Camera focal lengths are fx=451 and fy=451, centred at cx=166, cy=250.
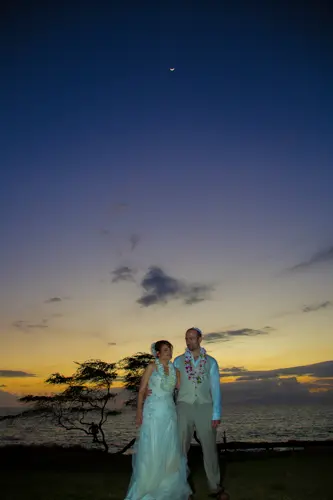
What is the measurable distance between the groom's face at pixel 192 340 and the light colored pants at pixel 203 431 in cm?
96

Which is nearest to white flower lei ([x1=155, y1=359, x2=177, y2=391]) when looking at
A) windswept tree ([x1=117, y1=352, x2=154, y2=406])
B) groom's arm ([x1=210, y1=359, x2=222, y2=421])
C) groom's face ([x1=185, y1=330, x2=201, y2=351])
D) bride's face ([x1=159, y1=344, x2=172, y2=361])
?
bride's face ([x1=159, y1=344, x2=172, y2=361])

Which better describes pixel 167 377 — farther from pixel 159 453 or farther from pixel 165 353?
pixel 159 453

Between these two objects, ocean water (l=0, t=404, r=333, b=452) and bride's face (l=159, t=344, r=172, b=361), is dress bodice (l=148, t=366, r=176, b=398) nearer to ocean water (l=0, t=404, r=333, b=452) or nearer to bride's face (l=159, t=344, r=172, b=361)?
bride's face (l=159, t=344, r=172, b=361)

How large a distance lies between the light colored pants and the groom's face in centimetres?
96

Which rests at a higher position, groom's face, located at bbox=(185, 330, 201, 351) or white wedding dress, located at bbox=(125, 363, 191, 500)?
groom's face, located at bbox=(185, 330, 201, 351)

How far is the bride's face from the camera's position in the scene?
25.2 feet

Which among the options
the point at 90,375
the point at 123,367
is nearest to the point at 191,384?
the point at 123,367

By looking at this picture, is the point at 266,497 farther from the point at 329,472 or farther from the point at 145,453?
the point at 329,472

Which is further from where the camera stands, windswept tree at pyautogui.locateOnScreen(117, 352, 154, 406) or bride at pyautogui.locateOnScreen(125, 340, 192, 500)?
windswept tree at pyautogui.locateOnScreen(117, 352, 154, 406)

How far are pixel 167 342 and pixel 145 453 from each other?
1.78 m

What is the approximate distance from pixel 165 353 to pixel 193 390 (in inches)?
33.8

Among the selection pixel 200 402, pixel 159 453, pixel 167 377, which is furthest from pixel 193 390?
pixel 159 453

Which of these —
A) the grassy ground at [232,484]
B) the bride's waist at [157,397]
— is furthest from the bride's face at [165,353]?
the grassy ground at [232,484]

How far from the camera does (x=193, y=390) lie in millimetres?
7848
